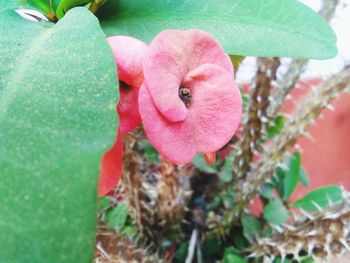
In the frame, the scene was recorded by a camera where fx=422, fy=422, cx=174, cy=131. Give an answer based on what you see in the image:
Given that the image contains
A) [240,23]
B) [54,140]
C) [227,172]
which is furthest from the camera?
[227,172]

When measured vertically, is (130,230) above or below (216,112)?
below

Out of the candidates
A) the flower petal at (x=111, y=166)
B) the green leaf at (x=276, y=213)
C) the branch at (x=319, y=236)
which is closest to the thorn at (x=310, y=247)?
the branch at (x=319, y=236)

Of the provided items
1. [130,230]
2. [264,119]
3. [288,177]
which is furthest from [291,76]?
[130,230]

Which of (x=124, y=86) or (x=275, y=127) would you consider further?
(x=275, y=127)

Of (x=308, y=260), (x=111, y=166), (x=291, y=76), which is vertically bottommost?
(x=308, y=260)

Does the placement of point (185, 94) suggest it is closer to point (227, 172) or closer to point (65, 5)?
point (65, 5)

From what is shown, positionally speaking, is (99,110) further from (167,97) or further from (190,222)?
(190,222)
